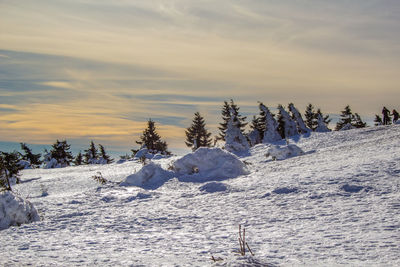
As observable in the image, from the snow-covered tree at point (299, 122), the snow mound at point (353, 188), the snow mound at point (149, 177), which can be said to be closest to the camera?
the snow mound at point (353, 188)

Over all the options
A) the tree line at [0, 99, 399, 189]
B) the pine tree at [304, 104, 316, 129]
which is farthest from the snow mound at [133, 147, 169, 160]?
the pine tree at [304, 104, 316, 129]

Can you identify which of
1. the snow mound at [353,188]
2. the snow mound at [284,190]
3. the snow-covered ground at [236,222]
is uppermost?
the snow mound at [353,188]

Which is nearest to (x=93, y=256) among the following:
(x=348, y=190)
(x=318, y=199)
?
(x=318, y=199)

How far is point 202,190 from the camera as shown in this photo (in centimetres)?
1065

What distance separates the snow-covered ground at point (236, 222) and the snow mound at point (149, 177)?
29.5 inches

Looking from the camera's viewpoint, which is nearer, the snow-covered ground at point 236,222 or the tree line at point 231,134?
the snow-covered ground at point 236,222

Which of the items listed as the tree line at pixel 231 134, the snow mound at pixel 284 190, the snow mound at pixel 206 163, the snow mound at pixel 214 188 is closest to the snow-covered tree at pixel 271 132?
the tree line at pixel 231 134

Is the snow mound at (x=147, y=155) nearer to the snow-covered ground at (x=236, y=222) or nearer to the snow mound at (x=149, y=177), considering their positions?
the snow mound at (x=149, y=177)

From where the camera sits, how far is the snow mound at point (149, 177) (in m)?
12.8

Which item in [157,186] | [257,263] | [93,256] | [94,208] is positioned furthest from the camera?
[157,186]

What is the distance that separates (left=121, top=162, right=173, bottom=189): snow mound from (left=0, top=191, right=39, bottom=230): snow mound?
441 centimetres

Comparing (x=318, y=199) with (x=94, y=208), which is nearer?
(x=318, y=199)

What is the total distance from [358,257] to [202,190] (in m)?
6.39

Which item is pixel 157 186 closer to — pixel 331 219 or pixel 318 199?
pixel 318 199
